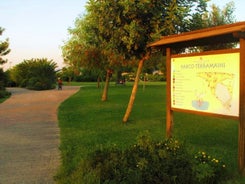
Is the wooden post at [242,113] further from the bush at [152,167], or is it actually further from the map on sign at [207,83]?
the bush at [152,167]

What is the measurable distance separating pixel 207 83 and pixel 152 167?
7.03ft

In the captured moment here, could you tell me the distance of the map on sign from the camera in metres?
5.75

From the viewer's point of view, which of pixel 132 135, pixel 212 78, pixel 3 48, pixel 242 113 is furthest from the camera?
pixel 3 48

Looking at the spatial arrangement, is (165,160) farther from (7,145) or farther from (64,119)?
(64,119)

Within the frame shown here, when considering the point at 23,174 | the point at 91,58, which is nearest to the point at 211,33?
the point at 23,174

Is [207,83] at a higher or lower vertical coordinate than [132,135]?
higher

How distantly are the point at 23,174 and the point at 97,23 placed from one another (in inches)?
260

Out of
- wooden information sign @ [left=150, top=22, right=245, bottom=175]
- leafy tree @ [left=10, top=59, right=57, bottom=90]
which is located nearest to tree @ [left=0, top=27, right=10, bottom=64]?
leafy tree @ [left=10, top=59, right=57, bottom=90]

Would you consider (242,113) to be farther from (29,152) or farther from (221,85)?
(29,152)

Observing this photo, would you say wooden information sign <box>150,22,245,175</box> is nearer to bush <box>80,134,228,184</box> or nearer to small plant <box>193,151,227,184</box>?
small plant <box>193,151,227,184</box>

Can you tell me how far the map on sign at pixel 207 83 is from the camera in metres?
5.75

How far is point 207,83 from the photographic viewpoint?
625 centimetres

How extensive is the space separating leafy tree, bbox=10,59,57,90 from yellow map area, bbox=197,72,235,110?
40553mm

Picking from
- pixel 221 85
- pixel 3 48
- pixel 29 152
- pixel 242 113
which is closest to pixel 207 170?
pixel 242 113
